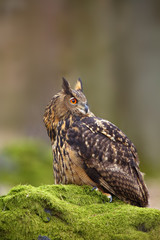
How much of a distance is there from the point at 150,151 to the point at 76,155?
25.3ft

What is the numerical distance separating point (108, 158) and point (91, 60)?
863 cm

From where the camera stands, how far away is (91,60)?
11.9 meters

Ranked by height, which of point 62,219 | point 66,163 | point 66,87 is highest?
point 66,87

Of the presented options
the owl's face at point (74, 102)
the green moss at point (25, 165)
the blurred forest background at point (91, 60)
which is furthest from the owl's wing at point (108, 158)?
the blurred forest background at point (91, 60)

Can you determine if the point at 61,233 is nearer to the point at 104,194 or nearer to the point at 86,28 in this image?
the point at 104,194

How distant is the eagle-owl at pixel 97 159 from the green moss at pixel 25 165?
11.1 ft

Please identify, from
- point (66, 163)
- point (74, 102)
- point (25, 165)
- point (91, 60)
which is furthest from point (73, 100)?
point (91, 60)

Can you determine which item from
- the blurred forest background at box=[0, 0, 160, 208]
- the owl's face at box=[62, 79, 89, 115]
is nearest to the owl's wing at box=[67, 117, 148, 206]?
the owl's face at box=[62, 79, 89, 115]

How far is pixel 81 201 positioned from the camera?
3111 millimetres

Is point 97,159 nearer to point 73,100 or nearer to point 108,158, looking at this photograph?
point 108,158

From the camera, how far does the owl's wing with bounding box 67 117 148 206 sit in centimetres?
346

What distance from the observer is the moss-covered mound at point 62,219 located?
2.57 m

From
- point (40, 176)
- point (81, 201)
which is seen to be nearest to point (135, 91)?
point (40, 176)

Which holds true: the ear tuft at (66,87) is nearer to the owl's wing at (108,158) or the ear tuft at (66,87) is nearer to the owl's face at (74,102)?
the owl's face at (74,102)
